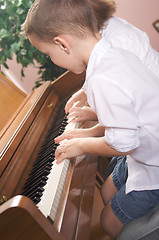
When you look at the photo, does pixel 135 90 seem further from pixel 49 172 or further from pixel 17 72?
pixel 17 72

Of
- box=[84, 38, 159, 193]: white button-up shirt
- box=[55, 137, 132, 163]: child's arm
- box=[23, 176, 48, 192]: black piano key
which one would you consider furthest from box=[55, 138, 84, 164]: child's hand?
box=[84, 38, 159, 193]: white button-up shirt

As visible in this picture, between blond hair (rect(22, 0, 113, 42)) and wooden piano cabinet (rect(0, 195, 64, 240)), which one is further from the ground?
blond hair (rect(22, 0, 113, 42))

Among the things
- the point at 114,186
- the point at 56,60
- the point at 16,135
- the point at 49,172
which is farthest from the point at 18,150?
the point at 114,186

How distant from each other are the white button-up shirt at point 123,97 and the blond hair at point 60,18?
0.09 metres

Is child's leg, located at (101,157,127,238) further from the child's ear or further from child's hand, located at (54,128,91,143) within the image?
the child's ear

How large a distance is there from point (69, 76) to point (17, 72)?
188 cm

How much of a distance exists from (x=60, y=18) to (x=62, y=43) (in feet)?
0.29

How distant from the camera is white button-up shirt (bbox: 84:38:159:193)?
839 mm

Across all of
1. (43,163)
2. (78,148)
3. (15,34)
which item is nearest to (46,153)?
(43,163)

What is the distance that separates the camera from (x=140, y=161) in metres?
1.04

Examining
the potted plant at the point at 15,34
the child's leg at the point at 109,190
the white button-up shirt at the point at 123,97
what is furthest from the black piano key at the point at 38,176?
the potted plant at the point at 15,34

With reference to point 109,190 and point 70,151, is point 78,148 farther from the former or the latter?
point 109,190

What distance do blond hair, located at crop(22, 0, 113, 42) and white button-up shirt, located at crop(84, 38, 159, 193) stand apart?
9 centimetres

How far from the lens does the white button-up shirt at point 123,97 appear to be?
2.75ft
